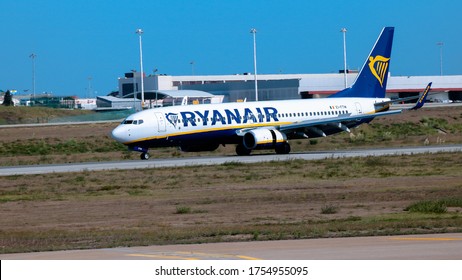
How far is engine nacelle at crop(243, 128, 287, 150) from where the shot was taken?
2142 inches

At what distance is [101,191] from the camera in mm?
38000

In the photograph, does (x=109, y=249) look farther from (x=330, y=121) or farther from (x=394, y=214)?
(x=330, y=121)

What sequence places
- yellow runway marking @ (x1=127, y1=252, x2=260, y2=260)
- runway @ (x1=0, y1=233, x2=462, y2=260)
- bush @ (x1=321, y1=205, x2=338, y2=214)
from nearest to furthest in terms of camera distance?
1. runway @ (x1=0, y1=233, x2=462, y2=260)
2. yellow runway marking @ (x1=127, y1=252, x2=260, y2=260)
3. bush @ (x1=321, y1=205, x2=338, y2=214)

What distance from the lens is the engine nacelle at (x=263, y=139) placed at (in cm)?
5441

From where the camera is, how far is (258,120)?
56.2 meters

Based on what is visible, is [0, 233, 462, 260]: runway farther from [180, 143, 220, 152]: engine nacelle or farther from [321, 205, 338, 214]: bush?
[180, 143, 220, 152]: engine nacelle

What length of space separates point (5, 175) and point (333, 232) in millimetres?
26889

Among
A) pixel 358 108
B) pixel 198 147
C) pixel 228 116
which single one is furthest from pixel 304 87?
pixel 228 116

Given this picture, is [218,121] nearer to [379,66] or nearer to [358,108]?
[358,108]

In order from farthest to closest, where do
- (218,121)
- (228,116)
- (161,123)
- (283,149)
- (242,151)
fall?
(242,151) < (283,149) < (228,116) < (218,121) < (161,123)

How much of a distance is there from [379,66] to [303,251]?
45333mm

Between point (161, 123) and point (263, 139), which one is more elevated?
point (161, 123)

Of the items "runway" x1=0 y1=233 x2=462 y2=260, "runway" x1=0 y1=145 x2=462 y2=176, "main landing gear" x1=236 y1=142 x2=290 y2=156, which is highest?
"main landing gear" x1=236 y1=142 x2=290 y2=156

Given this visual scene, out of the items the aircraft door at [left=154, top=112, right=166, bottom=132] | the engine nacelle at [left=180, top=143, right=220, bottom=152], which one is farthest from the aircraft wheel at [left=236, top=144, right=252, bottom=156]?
the aircraft door at [left=154, top=112, right=166, bottom=132]
